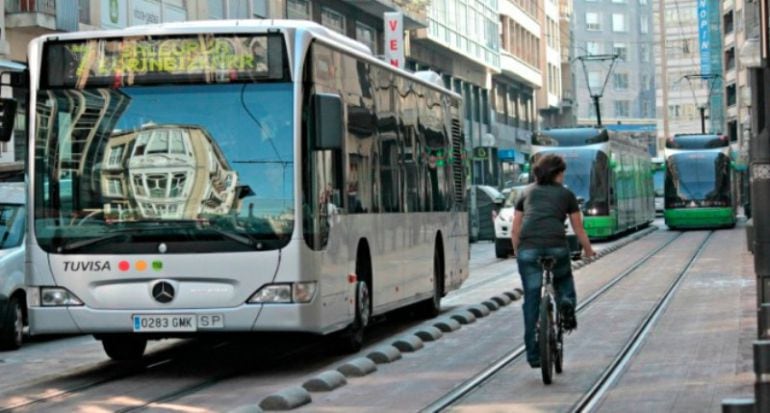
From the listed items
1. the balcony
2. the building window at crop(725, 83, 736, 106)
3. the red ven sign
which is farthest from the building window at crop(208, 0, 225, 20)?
the building window at crop(725, 83, 736, 106)

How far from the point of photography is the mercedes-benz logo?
13.0 metres

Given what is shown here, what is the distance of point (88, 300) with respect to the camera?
13.1 meters

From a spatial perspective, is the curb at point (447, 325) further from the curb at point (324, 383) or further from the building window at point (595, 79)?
the building window at point (595, 79)

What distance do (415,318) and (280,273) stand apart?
6.55 meters

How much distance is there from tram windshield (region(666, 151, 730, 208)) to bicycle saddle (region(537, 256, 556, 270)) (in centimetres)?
4376

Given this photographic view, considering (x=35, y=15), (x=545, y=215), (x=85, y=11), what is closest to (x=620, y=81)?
(x=85, y=11)

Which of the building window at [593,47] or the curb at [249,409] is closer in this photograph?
the curb at [249,409]

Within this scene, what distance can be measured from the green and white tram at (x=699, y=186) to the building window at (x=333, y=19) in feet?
42.2

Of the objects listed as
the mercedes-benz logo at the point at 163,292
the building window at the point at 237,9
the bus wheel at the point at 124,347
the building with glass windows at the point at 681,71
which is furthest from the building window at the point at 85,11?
the building with glass windows at the point at 681,71

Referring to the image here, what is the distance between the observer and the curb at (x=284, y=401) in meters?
10.7

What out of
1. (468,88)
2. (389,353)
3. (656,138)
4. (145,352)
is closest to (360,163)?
(389,353)

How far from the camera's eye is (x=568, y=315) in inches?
484

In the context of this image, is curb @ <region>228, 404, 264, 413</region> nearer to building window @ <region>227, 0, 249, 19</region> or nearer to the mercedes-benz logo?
the mercedes-benz logo

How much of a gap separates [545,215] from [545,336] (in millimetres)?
898
